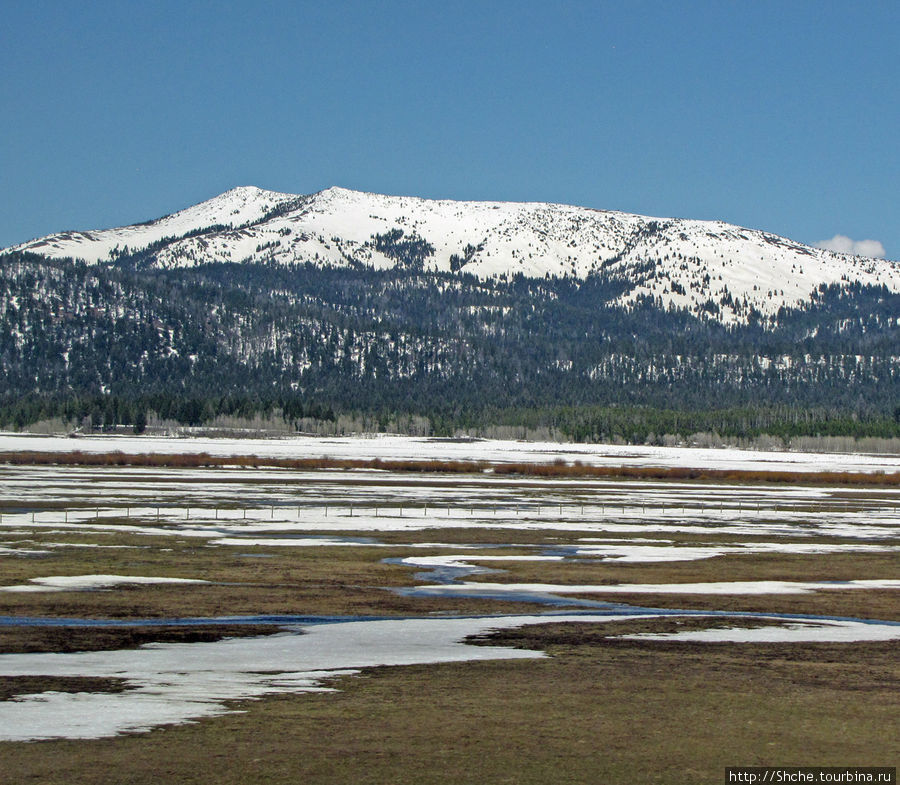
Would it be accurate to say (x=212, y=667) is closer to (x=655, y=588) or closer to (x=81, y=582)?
(x=81, y=582)

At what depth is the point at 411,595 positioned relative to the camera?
34594 millimetres

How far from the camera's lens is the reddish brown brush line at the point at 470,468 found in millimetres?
122812

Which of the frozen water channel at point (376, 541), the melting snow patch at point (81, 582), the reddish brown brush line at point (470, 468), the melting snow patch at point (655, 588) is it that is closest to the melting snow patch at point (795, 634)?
the frozen water channel at point (376, 541)

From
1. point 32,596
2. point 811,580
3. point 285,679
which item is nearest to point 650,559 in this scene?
point 811,580

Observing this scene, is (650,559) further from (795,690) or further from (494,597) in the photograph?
(795,690)

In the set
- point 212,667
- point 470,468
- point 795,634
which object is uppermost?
point 212,667

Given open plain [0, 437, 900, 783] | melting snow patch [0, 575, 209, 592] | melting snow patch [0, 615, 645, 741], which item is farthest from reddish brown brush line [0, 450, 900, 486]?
melting snow patch [0, 615, 645, 741]

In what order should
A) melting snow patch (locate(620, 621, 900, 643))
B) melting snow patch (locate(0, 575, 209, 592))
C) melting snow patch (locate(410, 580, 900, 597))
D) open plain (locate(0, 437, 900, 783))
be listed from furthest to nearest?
melting snow patch (locate(410, 580, 900, 597)), melting snow patch (locate(0, 575, 209, 592)), melting snow patch (locate(620, 621, 900, 643)), open plain (locate(0, 437, 900, 783))

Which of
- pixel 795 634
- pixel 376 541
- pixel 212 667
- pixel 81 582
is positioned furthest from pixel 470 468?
pixel 212 667

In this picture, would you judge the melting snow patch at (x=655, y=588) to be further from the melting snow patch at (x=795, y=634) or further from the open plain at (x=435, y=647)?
the melting snow patch at (x=795, y=634)

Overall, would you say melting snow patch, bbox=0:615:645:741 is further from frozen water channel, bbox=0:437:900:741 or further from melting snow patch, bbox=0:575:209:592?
melting snow patch, bbox=0:575:209:592

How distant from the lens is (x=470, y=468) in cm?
13300

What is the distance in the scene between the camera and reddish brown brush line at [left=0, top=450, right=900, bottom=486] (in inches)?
4835

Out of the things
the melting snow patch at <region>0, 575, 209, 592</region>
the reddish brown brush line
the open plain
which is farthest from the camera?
the reddish brown brush line
